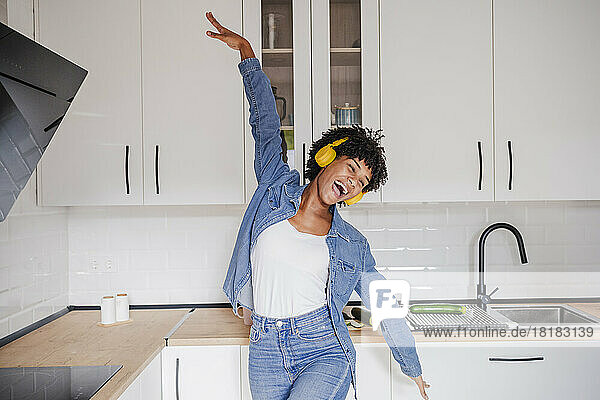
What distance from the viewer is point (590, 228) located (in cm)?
221

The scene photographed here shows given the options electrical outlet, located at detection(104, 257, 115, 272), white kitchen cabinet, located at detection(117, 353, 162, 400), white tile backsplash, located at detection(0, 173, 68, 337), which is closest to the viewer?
white kitchen cabinet, located at detection(117, 353, 162, 400)

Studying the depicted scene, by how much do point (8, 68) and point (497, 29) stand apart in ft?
5.07

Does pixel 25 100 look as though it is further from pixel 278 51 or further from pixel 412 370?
pixel 412 370

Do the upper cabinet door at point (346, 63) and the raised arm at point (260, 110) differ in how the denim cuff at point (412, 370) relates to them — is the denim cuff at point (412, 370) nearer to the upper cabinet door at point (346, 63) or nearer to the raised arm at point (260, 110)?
the upper cabinet door at point (346, 63)

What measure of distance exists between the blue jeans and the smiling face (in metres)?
0.32

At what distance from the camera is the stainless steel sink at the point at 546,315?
207 centimetres

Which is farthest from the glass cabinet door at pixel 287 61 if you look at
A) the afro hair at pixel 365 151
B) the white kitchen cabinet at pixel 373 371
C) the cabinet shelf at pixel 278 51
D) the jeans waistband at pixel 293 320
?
the white kitchen cabinet at pixel 373 371

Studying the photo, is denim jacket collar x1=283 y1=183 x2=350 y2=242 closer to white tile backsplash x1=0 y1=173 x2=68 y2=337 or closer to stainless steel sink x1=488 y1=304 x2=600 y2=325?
stainless steel sink x1=488 y1=304 x2=600 y2=325

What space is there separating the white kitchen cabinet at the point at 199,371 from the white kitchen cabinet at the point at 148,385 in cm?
4

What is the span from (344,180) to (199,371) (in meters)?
0.78

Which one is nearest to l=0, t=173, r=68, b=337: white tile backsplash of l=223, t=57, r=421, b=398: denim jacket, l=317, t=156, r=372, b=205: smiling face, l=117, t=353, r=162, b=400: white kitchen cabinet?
l=117, t=353, r=162, b=400: white kitchen cabinet

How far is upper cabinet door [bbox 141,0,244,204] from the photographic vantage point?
2.08 m

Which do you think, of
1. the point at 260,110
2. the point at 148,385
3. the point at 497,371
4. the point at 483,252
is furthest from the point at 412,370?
the point at 260,110

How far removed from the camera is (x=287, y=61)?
2.06 metres
